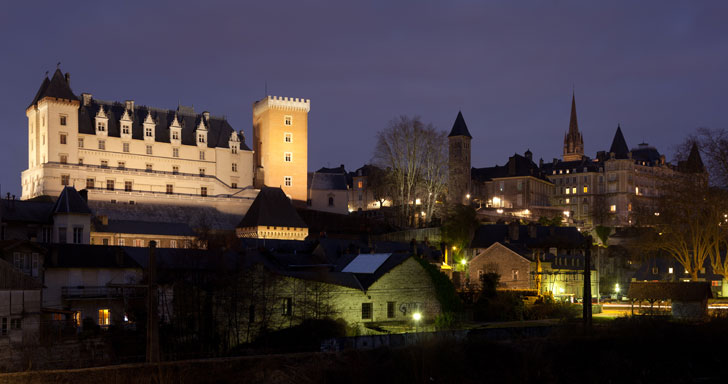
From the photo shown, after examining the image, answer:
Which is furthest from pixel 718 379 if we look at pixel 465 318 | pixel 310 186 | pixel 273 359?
pixel 310 186

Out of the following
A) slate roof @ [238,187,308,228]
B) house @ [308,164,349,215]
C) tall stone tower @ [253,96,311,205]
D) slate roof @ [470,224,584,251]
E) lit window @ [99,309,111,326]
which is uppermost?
tall stone tower @ [253,96,311,205]

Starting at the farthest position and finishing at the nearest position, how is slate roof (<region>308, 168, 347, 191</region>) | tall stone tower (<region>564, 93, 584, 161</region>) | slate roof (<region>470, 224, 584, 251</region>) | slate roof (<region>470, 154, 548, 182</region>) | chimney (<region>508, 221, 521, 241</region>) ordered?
tall stone tower (<region>564, 93, 584, 161</region>) → slate roof (<region>470, 154, 548, 182</region>) → slate roof (<region>308, 168, 347, 191</region>) → chimney (<region>508, 221, 521, 241</region>) → slate roof (<region>470, 224, 584, 251</region>)

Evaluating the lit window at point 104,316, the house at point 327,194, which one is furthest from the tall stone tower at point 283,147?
the lit window at point 104,316

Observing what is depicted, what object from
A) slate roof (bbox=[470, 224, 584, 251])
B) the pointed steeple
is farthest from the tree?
the pointed steeple

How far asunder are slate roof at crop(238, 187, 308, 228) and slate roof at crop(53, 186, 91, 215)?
52.1 feet

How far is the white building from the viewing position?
65375 mm

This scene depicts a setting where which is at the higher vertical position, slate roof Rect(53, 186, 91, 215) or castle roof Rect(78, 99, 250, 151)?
castle roof Rect(78, 99, 250, 151)

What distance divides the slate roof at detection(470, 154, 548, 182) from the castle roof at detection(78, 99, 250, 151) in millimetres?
44367

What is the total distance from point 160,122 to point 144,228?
17.8m

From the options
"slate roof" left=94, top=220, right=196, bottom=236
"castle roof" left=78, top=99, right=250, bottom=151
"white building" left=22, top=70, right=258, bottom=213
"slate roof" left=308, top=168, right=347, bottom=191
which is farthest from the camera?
"slate roof" left=308, top=168, right=347, bottom=191

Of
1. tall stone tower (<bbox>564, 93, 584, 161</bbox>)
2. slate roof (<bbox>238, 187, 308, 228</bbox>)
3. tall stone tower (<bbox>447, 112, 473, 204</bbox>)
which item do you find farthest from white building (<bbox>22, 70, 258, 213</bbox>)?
tall stone tower (<bbox>564, 93, 584, 161</bbox>)

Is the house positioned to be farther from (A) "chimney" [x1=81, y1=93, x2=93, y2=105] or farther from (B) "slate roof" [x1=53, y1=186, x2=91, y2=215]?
(B) "slate roof" [x1=53, y1=186, x2=91, y2=215]

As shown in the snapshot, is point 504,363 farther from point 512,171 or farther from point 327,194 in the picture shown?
point 512,171

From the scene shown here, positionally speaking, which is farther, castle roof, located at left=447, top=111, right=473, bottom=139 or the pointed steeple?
the pointed steeple
